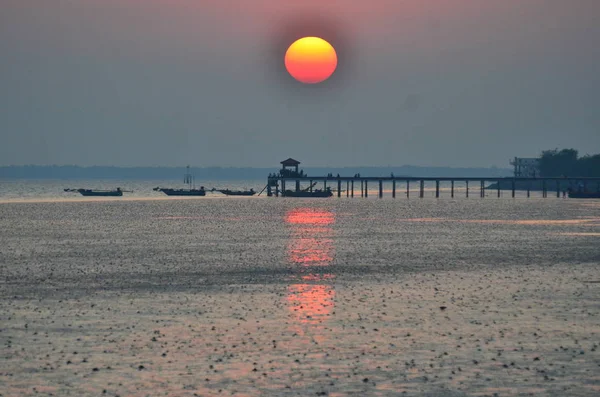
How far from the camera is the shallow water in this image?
2438 cm

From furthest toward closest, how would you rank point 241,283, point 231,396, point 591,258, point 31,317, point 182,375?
1. point 591,258
2. point 241,283
3. point 31,317
4. point 182,375
5. point 231,396

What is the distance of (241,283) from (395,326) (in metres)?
14.6

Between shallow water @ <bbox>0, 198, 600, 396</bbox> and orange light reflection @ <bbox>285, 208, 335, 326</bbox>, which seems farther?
orange light reflection @ <bbox>285, 208, 335, 326</bbox>

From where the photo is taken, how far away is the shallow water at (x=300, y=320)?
80.0 feet

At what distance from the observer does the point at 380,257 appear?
60.8 meters

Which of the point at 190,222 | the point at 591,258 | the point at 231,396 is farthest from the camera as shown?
the point at 190,222

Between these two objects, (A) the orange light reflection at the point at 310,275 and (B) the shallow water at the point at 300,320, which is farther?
(A) the orange light reflection at the point at 310,275

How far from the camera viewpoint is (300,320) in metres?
33.5

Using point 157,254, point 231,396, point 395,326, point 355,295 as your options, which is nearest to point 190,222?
point 157,254

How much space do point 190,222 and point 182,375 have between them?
86533 millimetres

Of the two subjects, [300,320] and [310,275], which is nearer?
[300,320]

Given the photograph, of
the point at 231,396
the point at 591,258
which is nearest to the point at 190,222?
the point at 591,258

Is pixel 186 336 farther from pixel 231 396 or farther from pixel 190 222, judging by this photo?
pixel 190 222

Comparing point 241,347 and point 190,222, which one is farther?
point 190,222
